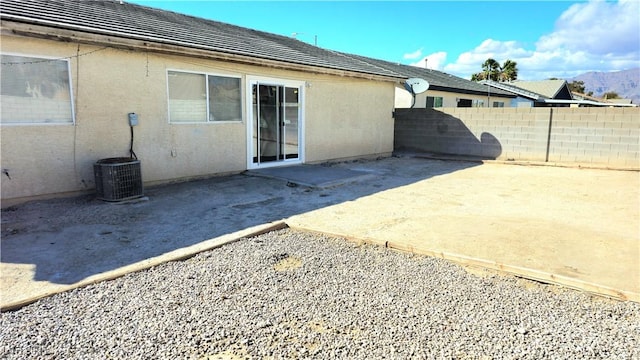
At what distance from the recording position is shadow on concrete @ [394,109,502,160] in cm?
1448

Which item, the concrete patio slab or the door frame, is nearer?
the concrete patio slab

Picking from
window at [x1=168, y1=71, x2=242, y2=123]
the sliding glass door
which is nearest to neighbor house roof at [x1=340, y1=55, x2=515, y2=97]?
the sliding glass door

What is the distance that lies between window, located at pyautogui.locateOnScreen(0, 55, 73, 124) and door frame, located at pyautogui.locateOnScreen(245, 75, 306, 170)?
13.0 ft

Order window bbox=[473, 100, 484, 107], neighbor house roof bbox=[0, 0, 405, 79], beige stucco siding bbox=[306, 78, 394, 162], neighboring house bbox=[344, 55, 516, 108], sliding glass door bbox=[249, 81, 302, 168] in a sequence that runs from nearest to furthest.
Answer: neighbor house roof bbox=[0, 0, 405, 79]
sliding glass door bbox=[249, 81, 302, 168]
beige stucco siding bbox=[306, 78, 394, 162]
neighboring house bbox=[344, 55, 516, 108]
window bbox=[473, 100, 484, 107]

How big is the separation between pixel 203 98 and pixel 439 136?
9.93 meters

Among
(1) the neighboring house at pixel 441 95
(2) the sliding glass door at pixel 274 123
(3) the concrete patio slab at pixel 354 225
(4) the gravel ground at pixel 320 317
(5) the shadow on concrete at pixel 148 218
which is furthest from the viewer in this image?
(1) the neighboring house at pixel 441 95

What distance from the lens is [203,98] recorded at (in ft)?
29.1

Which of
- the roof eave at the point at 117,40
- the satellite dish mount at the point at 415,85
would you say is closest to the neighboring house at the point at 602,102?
the satellite dish mount at the point at 415,85

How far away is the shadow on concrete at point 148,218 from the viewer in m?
4.43

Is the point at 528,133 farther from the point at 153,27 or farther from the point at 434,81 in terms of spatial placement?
the point at 153,27

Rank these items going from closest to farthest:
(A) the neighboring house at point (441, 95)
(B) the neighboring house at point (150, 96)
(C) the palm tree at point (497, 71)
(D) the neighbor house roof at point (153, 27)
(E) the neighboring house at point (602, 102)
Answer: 1. (B) the neighboring house at point (150, 96)
2. (D) the neighbor house roof at point (153, 27)
3. (A) the neighboring house at point (441, 95)
4. (E) the neighboring house at point (602, 102)
5. (C) the palm tree at point (497, 71)

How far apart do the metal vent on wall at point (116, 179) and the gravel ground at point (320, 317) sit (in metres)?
3.34

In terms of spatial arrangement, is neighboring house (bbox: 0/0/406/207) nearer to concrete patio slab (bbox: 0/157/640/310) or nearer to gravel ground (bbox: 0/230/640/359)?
concrete patio slab (bbox: 0/157/640/310)

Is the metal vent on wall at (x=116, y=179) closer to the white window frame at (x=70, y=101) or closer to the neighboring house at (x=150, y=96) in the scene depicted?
the neighboring house at (x=150, y=96)
